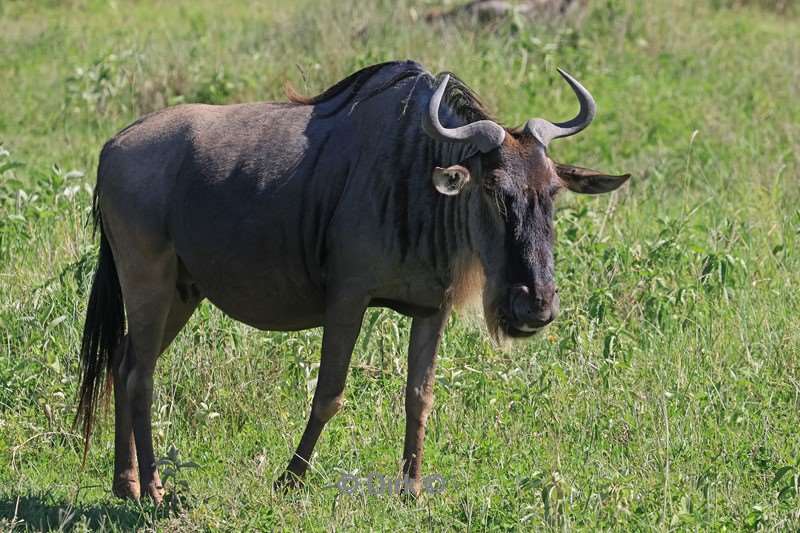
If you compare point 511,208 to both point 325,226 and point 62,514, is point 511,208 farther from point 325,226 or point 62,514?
point 62,514

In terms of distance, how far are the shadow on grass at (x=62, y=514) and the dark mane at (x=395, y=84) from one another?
191cm

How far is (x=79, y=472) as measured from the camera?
6.32m

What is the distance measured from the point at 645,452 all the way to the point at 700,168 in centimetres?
439

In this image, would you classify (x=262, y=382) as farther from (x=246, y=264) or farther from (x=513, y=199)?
(x=513, y=199)

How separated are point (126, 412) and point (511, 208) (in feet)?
7.21

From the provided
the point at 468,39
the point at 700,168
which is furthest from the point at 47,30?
the point at 700,168

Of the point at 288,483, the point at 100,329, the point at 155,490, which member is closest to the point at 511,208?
the point at 288,483

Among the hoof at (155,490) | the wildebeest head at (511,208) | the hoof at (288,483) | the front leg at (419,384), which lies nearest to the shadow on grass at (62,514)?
the hoof at (155,490)

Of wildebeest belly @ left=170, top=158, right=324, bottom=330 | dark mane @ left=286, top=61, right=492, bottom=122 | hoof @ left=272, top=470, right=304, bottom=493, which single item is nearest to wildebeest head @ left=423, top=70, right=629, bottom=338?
dark mane @ left=286, top=61, right=492, bottom=122

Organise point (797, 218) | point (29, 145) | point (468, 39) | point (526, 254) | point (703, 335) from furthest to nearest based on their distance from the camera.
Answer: point (468, 39) → point (29, 145) → point (797, 218) → point (703, 335) → point (526, 254)

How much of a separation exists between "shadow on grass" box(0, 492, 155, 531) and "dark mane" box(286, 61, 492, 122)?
1906 mm

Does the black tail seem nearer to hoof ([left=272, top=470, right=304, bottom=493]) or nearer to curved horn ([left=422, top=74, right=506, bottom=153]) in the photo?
hoof ([left=272, top=470, right=304, bottom=493])

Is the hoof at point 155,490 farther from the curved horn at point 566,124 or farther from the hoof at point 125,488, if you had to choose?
the curved horn at point 566,124

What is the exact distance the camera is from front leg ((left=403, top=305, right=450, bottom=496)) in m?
5.86
